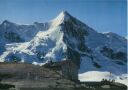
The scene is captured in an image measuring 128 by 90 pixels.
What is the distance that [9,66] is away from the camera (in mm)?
49594

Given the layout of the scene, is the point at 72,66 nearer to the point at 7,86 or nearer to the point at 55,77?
the point at 55,77

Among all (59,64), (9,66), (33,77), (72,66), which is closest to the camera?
(33,77)

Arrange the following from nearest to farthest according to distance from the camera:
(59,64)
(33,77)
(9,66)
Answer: (33,77), (9,66), (59,64)

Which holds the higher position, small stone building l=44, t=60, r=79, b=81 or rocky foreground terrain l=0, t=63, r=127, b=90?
small stone building l=44, t=60, r=79, b=81

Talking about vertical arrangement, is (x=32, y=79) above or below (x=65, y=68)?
below

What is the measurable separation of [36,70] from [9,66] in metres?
4.34

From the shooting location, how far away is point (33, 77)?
45438mm

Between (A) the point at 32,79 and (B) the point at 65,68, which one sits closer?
(A) the point at 32,79

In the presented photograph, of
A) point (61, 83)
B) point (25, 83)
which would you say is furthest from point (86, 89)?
point (25, 83)

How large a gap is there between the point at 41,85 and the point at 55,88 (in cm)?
316

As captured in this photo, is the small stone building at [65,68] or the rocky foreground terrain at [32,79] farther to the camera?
the small stone building at [65,68]

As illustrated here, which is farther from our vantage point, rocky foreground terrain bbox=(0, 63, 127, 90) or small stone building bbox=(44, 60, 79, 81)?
small stone building bbox=(44, 60, 79, 81)

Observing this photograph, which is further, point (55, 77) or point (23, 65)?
point (23, 65)

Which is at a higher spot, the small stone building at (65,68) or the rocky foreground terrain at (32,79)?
the small stone building at (65,68)
